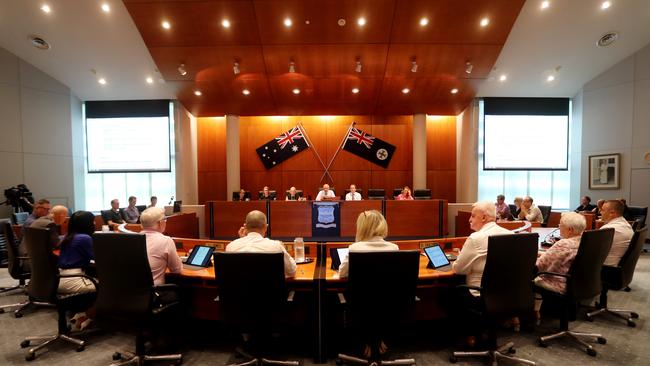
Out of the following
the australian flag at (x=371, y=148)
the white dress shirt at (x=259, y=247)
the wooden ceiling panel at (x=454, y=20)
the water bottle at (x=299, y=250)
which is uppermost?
the wooden ceiling panel at (x=454, y=20)

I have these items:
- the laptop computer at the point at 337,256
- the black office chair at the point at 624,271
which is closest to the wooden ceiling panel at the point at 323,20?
the laptop computer at the point at 337,256

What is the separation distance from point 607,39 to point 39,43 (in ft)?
42.2

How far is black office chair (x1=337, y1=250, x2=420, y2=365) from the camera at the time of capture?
5.99ft

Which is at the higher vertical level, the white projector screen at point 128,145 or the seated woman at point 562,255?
the white projector screen at point 128,145

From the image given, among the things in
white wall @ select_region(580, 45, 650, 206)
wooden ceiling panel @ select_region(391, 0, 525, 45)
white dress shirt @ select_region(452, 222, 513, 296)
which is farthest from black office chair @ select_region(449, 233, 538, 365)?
white wall @ select_region(580, 45, 650, 206)

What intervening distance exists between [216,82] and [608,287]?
804 centimetres

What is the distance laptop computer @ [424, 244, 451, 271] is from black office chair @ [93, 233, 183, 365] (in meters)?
2.11

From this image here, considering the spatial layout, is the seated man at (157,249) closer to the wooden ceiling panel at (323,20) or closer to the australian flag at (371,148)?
the wooden ceiling panel at (323,20)

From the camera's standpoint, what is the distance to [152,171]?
909cm

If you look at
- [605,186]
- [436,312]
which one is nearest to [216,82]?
[436,312]

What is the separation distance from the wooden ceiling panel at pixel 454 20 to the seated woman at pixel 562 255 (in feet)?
14.6

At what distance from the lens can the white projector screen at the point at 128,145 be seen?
29.4 ft

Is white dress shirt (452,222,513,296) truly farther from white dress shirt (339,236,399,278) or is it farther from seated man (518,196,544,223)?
seated man (518,196,544,223)

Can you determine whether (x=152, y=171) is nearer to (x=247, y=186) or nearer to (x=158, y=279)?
(x=247, y=186)
